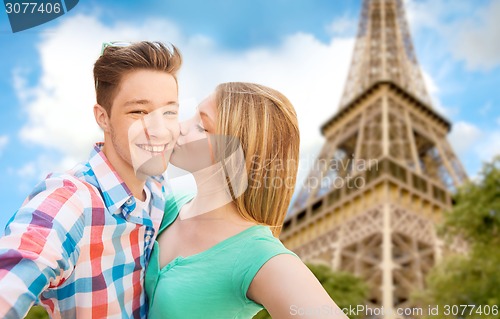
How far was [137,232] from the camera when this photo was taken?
1.44 metres

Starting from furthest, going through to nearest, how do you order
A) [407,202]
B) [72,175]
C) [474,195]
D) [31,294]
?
[407,202] < [474,195] < [72,175] < [31,294]

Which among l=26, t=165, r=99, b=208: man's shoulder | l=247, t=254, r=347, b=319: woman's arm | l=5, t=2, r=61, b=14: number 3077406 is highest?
l=5, t=2, r=61, b=14: number 3077406

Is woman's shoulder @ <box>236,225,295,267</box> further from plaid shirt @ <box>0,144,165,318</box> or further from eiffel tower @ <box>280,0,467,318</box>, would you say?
eiffel tower @ <box>280,0,467,318</box>

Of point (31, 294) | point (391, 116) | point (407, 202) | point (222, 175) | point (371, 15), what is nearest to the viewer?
point (31, 294)

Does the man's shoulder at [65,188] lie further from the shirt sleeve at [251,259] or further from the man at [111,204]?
the shirt sleeve at [251,259]

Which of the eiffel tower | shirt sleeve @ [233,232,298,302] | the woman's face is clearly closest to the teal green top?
shirt sleeve @ [233,232,298,302]

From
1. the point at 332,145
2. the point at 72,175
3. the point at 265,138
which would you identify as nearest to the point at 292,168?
the point at 265,138

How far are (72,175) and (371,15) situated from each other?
32824mm

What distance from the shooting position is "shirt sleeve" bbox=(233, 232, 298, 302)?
1306mm

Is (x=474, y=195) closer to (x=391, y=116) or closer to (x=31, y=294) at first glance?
(x=31, y=294)

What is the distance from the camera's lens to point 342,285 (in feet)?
44.7

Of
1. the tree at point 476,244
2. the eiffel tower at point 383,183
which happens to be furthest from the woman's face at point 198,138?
the eiffel tower at point 383,183

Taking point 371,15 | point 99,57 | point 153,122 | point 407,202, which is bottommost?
point 407,202

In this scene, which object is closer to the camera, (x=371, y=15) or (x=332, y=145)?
(x=332, y=145)
